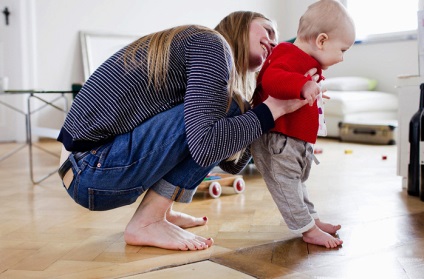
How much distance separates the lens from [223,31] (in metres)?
1.73

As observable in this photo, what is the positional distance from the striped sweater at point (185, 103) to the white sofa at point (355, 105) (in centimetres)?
352

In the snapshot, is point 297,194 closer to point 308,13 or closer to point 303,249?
point 303,249

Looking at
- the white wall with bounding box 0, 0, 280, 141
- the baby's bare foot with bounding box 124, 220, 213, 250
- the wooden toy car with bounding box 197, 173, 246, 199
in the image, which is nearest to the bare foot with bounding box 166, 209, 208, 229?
the baby's bare foot with bounding box 124, 220, 213, 250

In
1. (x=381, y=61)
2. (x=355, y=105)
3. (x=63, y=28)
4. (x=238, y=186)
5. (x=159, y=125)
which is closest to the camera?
(x=159, y=125)

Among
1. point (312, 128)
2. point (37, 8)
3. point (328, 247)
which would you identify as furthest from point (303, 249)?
point (37, 8)

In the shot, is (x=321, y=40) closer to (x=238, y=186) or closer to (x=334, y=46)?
(x=334, y=46)

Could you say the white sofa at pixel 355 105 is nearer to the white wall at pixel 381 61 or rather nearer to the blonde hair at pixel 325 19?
the white wall at pixel 381 61

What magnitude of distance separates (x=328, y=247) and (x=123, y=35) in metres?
4.27

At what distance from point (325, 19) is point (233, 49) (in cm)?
30

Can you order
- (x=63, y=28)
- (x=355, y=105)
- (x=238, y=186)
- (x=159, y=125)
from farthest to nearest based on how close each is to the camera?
(x=63, y=28)
(x=355, y=105)
(x=238, y=186)
(x=159, y=125)

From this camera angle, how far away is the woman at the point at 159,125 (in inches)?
55.9

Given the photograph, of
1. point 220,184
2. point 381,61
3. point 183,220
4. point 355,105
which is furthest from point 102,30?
point 183,220

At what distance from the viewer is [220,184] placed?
8.04 feet

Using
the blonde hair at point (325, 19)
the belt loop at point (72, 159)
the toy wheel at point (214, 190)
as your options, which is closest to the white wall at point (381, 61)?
the toy wheel at point (214, 190)
